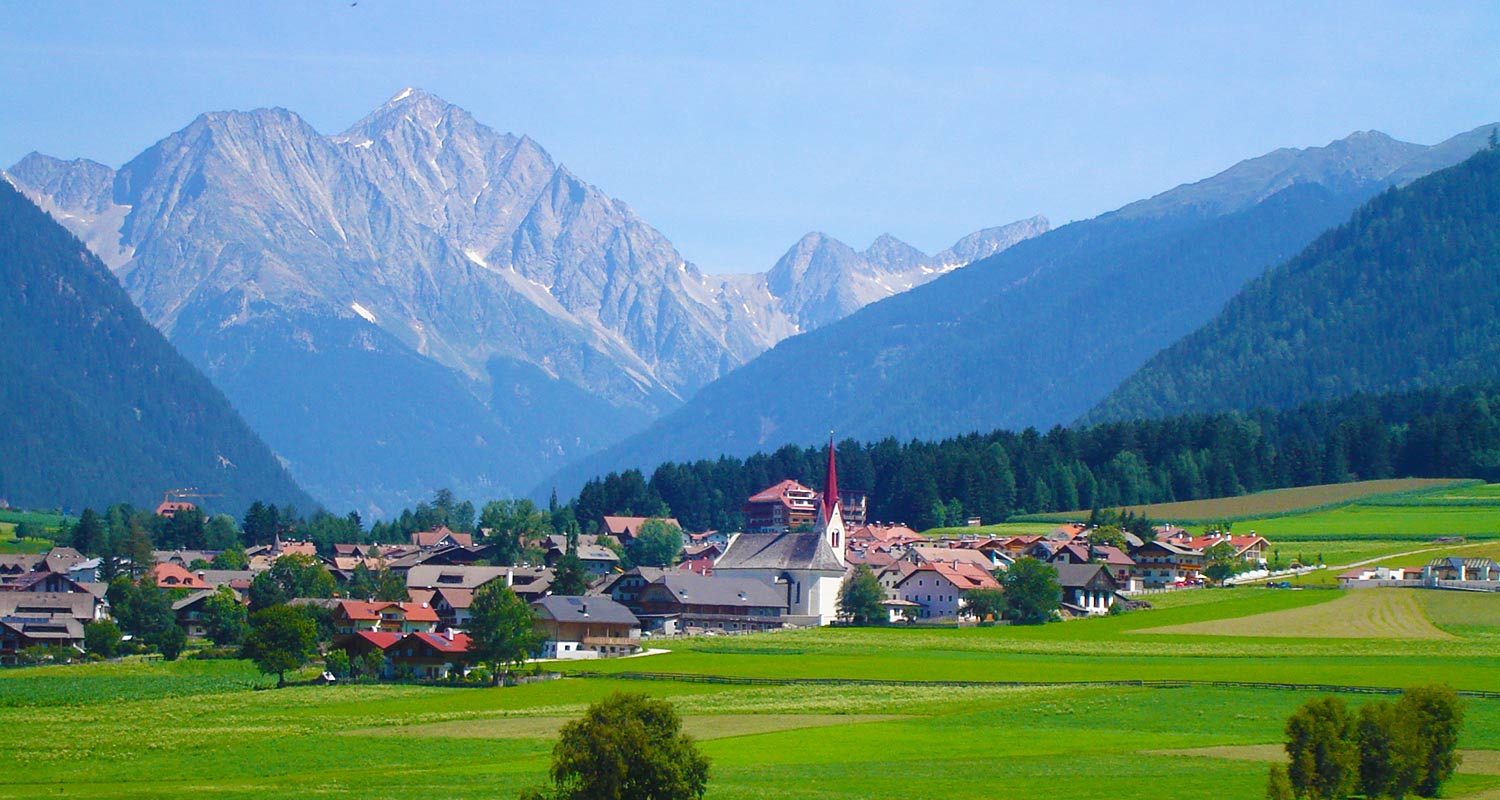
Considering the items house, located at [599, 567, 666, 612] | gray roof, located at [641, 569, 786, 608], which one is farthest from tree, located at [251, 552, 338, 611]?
gray roof, located at [641, 569, 786, 608]

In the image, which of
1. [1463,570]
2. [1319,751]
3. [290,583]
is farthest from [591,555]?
[1319,751]

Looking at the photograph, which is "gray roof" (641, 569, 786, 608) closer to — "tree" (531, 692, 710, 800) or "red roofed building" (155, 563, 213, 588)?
"red roofed building" (155, 563, 213, 588)

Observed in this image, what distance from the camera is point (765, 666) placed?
10081cm

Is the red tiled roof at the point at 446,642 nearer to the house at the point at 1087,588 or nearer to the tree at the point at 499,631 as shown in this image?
the tree at the point at 499,631

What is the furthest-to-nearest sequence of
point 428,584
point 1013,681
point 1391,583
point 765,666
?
point 428,584 < point 1391,583 < point 765,666 < point 1013,681

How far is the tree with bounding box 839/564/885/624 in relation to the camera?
14012cm

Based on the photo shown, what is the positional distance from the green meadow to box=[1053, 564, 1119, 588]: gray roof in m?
21.7

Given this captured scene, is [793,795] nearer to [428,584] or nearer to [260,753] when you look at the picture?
[260,753]

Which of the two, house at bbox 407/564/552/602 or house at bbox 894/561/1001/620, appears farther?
house at bbox 407/564/552/602

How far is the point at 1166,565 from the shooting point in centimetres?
16425

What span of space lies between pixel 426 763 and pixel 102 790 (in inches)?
416

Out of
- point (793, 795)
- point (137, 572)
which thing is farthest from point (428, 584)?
point (793, 795)

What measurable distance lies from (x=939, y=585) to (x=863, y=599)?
8.98m

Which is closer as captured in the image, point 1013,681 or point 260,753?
point 260,753
